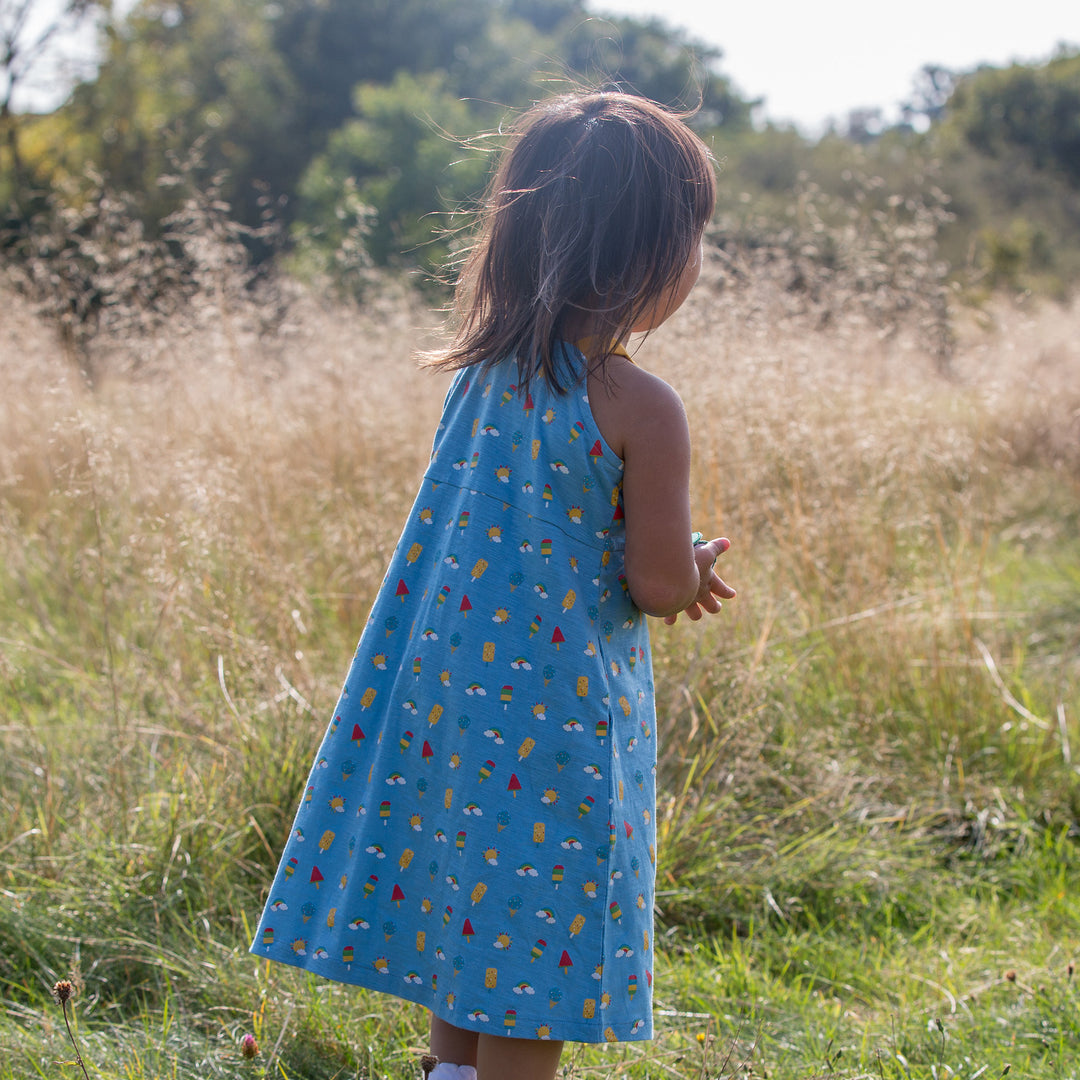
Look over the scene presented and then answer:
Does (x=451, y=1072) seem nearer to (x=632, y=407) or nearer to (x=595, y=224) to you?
(x=632, y=407)

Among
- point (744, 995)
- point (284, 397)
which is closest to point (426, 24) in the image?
point (284, 397)

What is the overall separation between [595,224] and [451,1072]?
1.07 m

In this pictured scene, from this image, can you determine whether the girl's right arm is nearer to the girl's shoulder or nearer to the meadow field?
the girl's shoulder

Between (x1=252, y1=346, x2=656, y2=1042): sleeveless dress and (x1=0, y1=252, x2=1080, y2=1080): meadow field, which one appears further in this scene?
(x1=0, y1=252, x2=1080, y2=1080): meadow field

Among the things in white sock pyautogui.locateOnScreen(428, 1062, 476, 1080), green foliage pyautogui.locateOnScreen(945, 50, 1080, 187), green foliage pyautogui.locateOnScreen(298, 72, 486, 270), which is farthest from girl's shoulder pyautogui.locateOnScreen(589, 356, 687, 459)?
green foliage pyautogui.locateOnScreen(945, 50, 1080, 187)

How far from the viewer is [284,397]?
4.28m

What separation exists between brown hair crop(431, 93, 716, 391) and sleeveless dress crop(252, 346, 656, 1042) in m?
0.05

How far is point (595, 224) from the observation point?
1240 millimetres

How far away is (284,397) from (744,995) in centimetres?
317

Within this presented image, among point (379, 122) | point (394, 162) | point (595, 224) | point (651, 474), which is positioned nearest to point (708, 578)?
point (651, 474)

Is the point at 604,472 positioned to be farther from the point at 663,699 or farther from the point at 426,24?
the point at 426,24

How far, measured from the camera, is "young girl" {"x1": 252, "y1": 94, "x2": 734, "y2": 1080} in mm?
1186

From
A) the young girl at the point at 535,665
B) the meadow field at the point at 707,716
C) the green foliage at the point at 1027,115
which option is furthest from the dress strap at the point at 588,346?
the green foliage at the point at 1027,115

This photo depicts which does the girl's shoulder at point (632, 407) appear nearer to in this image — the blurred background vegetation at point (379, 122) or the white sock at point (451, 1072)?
the white sock at point (451, 1072)
